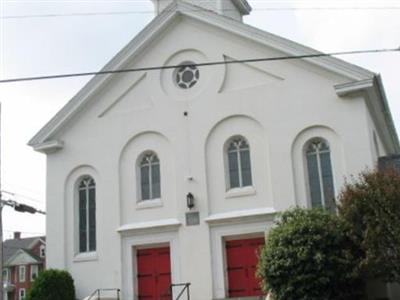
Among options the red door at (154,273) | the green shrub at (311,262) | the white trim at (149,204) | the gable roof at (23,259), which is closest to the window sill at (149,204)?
the white trim at (149,204)

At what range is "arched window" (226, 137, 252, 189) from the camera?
22812mm

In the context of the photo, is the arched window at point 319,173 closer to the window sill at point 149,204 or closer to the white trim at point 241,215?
the white trim at point 241,215

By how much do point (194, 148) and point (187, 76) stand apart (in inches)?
111

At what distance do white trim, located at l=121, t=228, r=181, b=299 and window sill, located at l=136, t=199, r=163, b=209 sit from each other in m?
1.00

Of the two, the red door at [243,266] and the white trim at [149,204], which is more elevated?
the white trim at [149,204]

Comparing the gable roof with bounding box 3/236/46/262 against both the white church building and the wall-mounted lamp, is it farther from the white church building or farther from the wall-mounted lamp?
the wall-mounted lamp

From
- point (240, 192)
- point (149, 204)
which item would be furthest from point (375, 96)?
point (149, 204)

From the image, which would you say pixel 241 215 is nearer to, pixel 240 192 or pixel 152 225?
pixel 240 192

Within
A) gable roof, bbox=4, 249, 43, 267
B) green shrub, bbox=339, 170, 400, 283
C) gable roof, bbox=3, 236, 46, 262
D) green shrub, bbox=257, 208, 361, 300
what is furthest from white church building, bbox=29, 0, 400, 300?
gable roof, bbox=3, 236, 46, 262

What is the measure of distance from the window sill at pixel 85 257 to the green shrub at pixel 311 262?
759 cm

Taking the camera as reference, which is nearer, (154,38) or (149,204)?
(149,204)

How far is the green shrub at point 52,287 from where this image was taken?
73.7 feet

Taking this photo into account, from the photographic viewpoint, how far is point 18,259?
6956cm

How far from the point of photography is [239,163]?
75.6 ft
